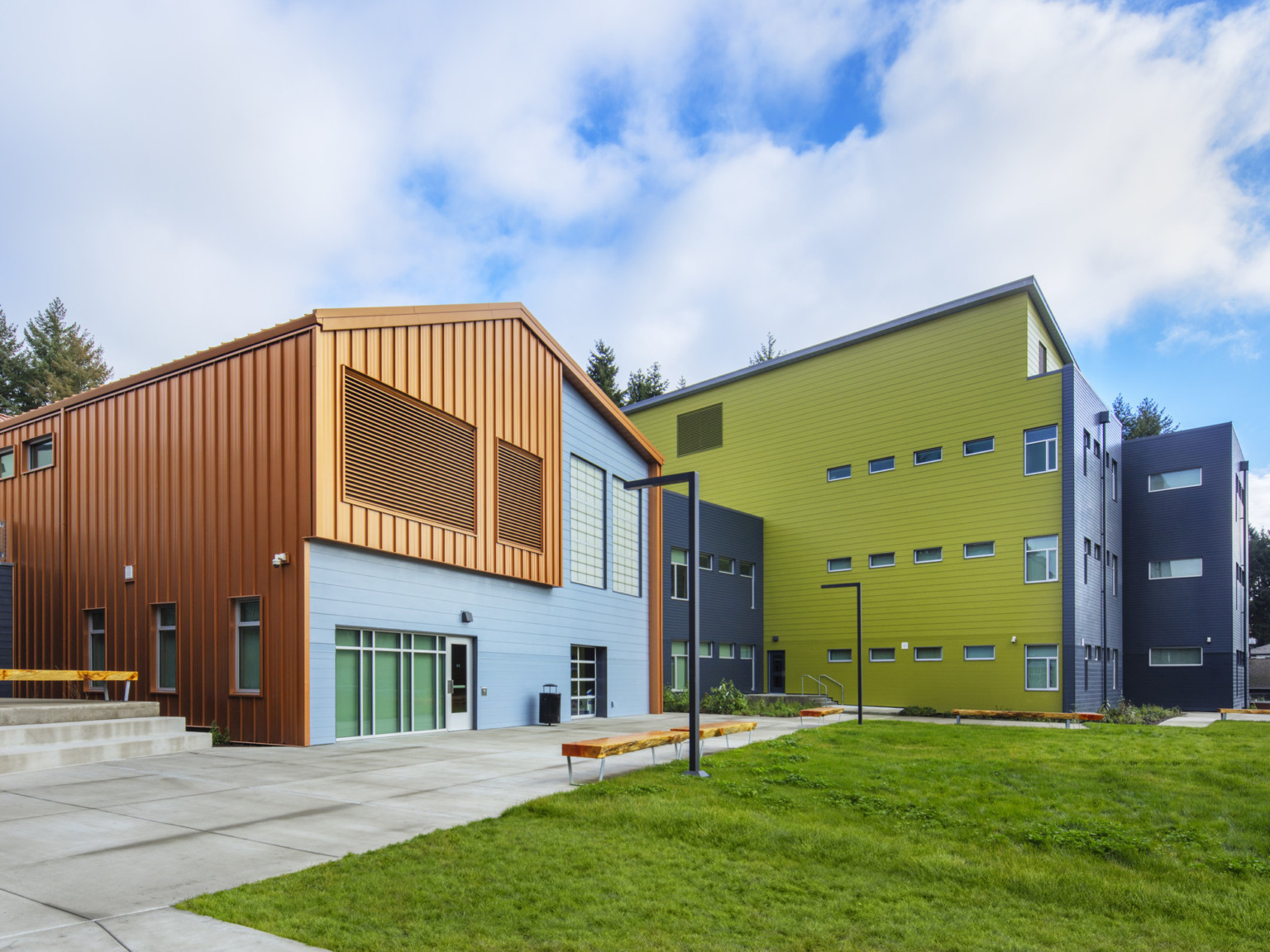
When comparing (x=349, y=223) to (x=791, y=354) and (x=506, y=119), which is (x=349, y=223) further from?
(x=791, y=354)

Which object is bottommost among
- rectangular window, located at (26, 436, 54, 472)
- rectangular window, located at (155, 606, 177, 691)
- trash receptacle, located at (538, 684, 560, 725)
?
trash receptacle, located at (538, 684, 560, 725)

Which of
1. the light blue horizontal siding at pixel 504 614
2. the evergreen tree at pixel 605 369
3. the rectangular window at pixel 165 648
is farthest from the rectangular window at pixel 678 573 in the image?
the evergreen tree at pixel 605 369

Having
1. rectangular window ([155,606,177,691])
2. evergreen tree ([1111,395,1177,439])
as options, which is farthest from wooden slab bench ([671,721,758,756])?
evergreen tree ([1111,395,1177,439])

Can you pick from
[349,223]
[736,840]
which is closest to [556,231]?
[349,223]

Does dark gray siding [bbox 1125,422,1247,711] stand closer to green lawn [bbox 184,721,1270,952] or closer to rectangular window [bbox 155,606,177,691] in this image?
green lawn [bbox 184,721,1270,952]

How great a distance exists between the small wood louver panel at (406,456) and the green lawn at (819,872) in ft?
24.7

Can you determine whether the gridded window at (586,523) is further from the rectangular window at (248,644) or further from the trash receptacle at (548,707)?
the rectangular window at (248,644)

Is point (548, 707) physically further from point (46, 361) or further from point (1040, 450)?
point (46, 361)

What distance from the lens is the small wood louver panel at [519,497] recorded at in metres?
19.2

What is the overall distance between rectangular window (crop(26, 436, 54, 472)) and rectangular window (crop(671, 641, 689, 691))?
1798 centimetres

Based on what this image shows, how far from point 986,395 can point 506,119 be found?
20251 millimetres

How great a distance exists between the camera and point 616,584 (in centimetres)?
2450

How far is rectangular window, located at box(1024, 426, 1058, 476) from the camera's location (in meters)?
27.4

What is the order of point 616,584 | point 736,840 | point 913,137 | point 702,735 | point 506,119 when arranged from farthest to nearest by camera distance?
1. point 616,584
2. point 913,137
3. point 506,119
4. point 702,735
5. point 736,840
